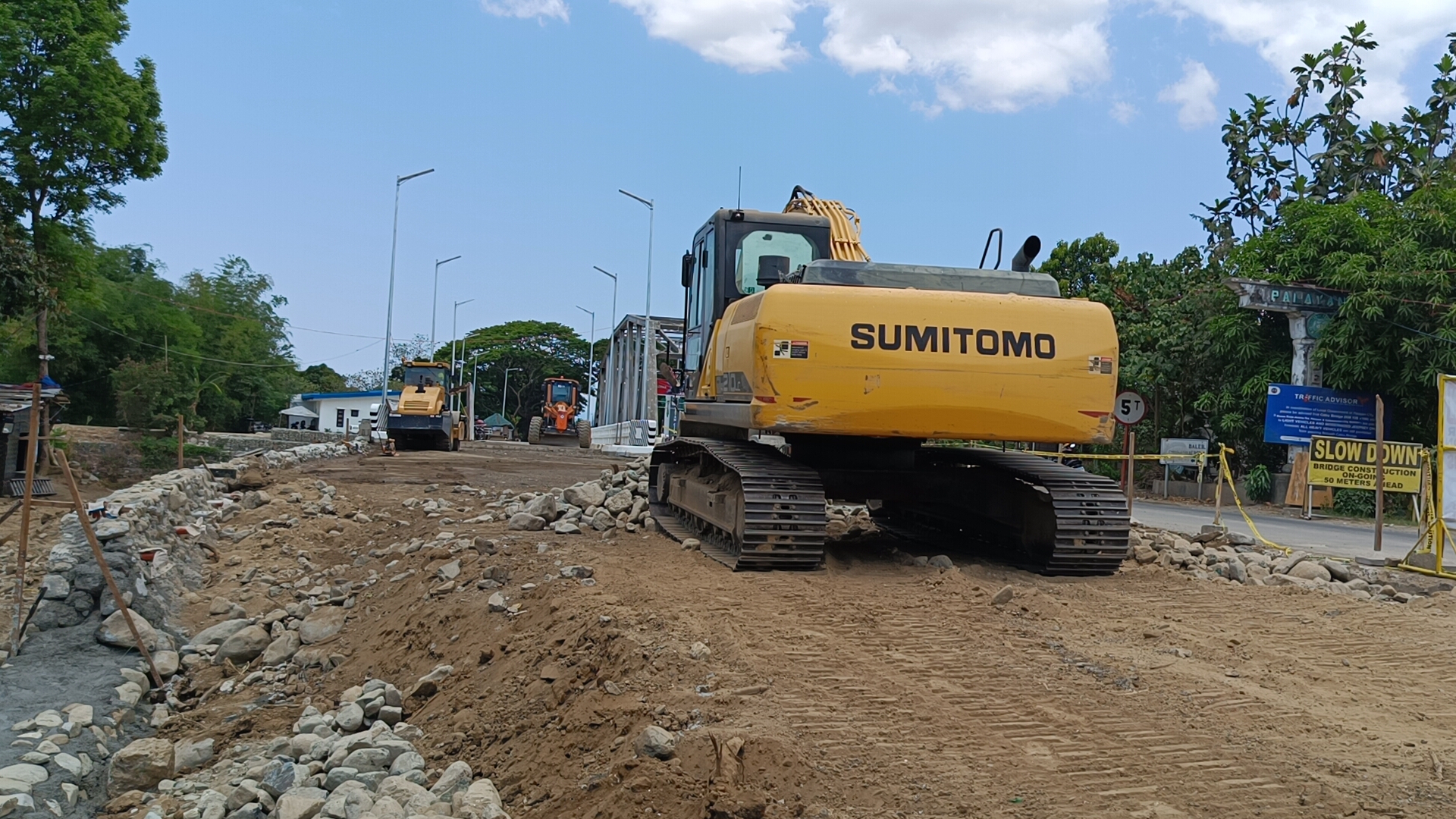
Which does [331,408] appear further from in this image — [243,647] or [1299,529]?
[243,647]

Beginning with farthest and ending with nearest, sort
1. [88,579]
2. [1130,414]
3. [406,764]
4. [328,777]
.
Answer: [1130,414]
[88,579]
[328,777]
[406,764]

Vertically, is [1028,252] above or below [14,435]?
above

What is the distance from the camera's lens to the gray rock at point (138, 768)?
6348 millimetres

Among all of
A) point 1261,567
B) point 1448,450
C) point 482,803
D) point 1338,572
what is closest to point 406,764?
point 482,803

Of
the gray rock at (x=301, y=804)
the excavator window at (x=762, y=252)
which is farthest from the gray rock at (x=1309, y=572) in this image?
the gray rock at (x=301, y=804)

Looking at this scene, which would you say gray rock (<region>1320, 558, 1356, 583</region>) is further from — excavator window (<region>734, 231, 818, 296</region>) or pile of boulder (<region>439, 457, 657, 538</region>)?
pile of boulder (<region>439, 457, 657, 538</region>)

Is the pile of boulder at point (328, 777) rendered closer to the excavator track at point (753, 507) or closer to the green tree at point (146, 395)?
the excavator track at point (753, 507)

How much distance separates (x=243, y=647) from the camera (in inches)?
345

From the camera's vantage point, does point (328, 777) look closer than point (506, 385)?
Yes

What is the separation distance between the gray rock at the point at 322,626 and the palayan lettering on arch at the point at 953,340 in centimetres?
476

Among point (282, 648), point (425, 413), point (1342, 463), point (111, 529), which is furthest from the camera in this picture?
point (425, 413)

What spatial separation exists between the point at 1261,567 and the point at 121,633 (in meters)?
9.01

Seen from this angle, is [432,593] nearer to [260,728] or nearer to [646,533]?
[260,728]

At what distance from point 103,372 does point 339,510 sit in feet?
131
